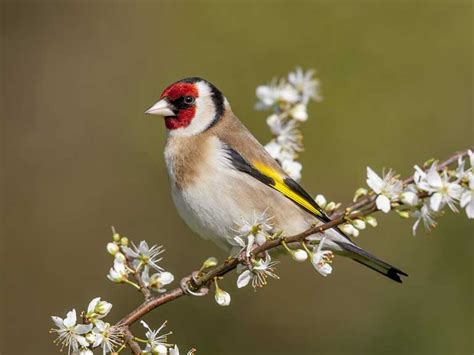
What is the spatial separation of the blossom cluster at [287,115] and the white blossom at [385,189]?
133 centimetres

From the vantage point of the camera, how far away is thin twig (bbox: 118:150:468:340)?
7.70ft

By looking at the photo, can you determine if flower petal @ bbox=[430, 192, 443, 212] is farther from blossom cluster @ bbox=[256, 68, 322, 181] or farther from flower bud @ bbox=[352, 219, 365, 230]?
blossom cluster @ bbox=[256, 68, 322, 181]

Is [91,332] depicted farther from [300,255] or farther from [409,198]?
[409,198]

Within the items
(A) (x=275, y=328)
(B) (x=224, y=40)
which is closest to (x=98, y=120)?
(B) (x=224, y=40)

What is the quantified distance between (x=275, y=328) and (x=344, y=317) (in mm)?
541

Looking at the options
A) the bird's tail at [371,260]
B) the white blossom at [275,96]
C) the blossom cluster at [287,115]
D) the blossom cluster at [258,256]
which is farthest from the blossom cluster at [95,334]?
the white blossom at [275,96]

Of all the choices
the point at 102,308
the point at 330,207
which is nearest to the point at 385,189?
the point at 330,207

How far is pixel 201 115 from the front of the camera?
13.6 ft

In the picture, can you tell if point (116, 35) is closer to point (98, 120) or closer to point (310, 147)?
point (98, 120)

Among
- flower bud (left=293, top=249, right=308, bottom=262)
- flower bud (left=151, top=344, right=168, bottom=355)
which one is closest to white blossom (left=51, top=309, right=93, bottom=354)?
flower bud (left=151, top=344, right=168, bottom=355)

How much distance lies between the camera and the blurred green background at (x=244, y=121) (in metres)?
5.86

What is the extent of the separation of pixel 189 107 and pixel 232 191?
2.26 feet

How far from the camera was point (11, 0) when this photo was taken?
740 cm

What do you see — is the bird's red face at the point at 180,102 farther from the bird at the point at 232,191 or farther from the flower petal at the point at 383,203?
the flower petal at the point at 383,203
